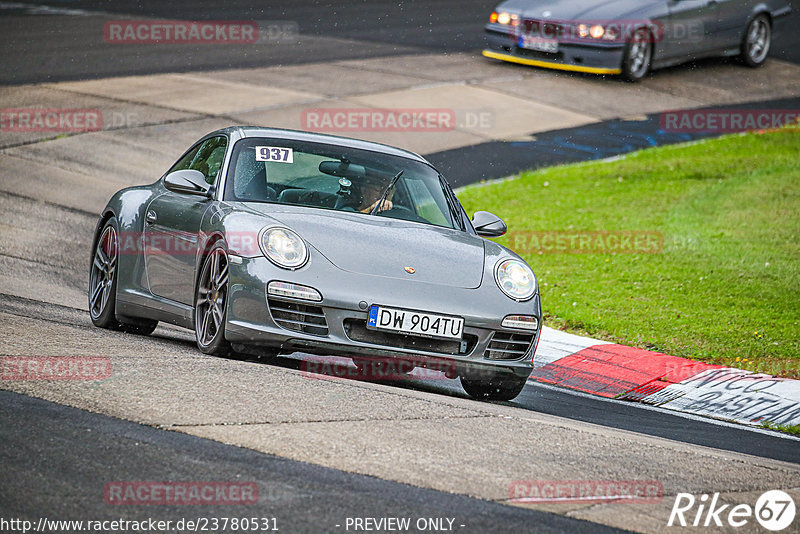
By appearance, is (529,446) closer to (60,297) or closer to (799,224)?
(60,297)

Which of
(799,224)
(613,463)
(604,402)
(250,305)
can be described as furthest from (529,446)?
(799,224)

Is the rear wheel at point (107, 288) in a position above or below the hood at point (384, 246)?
below

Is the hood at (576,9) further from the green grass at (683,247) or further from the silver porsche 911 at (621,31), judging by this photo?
the green grass at (683,247)

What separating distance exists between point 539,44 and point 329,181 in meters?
12.9

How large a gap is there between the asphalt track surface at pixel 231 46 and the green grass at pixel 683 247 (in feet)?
21.9

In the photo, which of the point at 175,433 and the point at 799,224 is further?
the point at 799,224

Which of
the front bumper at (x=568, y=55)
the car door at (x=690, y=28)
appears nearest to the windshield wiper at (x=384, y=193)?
the front bumper at (x=568, y=55)

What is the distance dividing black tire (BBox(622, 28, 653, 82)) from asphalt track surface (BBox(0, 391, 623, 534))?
1555 centimetres

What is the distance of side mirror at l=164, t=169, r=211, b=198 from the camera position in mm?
7348

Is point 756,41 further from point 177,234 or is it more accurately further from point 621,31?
point 177,234

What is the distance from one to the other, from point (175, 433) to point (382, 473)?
90 cm

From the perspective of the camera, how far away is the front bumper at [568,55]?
19.2m

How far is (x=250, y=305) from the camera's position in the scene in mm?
6461

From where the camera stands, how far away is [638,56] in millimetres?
19938
